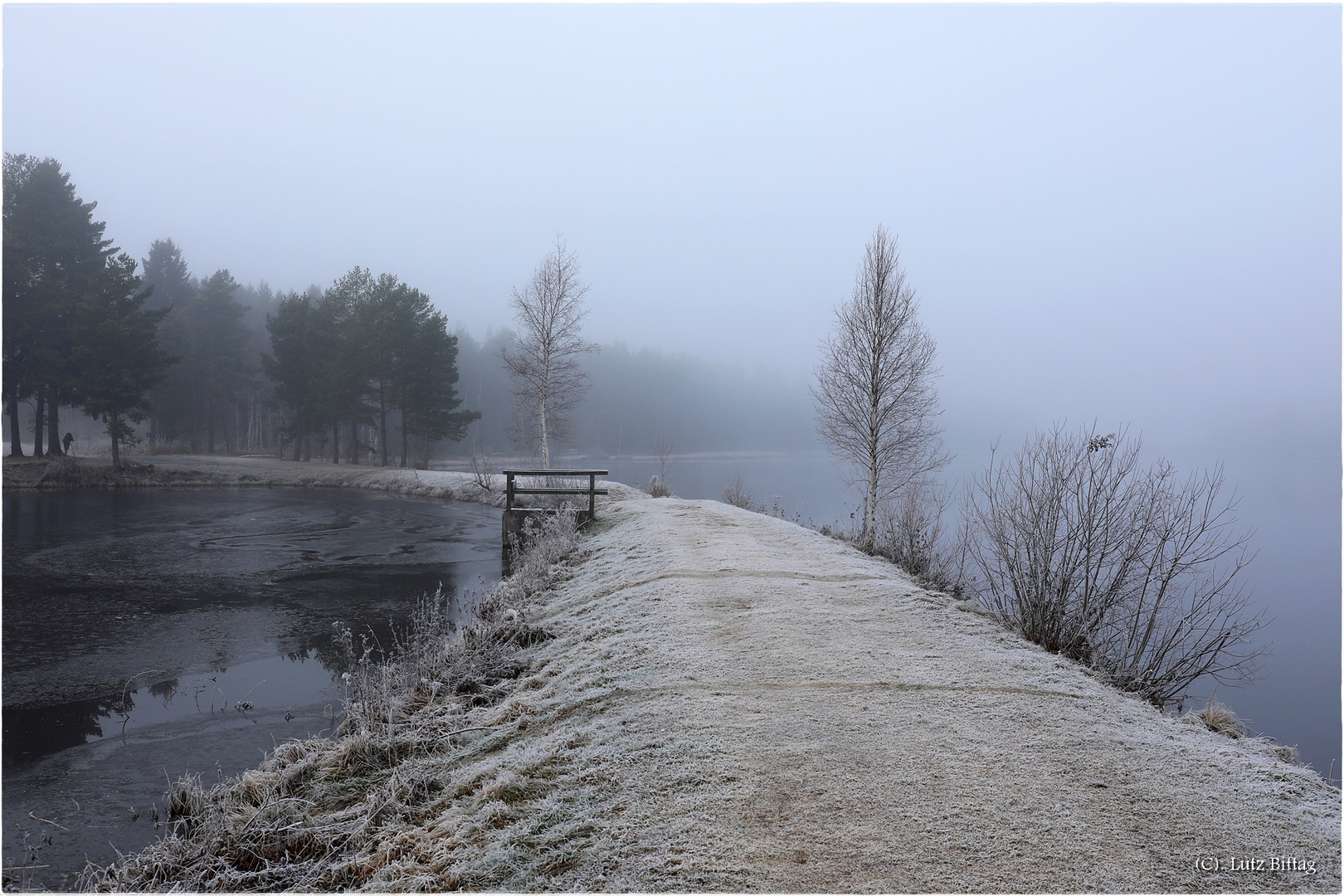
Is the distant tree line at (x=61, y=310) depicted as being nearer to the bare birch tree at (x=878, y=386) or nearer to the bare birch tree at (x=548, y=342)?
the bare birch tree at (x=548, y=342)

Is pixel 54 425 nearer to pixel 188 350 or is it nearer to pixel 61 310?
pixel 61 310

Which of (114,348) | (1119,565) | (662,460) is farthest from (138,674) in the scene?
(114,348)

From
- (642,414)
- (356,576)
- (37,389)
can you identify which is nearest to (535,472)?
(356,576)

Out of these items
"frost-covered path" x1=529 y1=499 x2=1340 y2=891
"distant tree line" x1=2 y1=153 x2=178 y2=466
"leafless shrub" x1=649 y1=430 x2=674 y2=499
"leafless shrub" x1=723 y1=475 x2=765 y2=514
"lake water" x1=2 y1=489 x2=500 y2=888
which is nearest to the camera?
"frost-covered path" x1=529 y1=499 x2=1340 y2=891

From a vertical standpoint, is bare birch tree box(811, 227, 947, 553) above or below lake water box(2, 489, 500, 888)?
above

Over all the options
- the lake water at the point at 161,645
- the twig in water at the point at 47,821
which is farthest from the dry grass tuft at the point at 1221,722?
the twig in water at the point at 47,821

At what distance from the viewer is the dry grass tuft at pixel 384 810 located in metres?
3.27

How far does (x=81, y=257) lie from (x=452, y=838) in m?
38.6

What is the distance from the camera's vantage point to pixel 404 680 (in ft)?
20.7

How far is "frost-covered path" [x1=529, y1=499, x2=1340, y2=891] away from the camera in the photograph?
113 inches

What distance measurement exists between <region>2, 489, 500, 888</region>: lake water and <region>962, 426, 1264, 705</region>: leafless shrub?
289 inches

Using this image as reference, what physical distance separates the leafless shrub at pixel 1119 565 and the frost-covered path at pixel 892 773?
57.7 inches

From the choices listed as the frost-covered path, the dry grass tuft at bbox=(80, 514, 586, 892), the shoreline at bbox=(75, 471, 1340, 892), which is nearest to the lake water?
the dry grass tuft at bbox=(80, 514, 586, 892)

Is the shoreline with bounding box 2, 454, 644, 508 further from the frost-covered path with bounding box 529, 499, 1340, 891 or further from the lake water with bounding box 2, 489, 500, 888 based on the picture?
the frost-covered path with bounding box 529, 499, 1340, 891
